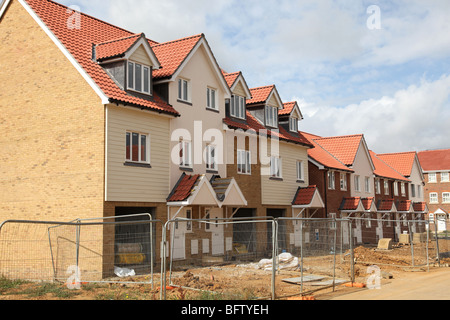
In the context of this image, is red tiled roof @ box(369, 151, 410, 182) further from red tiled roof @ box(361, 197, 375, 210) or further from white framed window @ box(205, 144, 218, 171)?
white framed window @ box(205, 144, 218, 171)

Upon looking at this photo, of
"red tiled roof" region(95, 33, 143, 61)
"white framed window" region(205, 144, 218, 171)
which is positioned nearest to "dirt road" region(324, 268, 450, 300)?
"white framed window" region(205, 144, 218, 171)

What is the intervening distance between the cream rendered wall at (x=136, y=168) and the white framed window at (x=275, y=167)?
9.12 meters

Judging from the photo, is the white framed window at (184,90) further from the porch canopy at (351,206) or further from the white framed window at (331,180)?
the porch canopy at (351,206)

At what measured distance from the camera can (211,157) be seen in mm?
24328

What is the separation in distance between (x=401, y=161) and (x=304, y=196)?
2714 cm

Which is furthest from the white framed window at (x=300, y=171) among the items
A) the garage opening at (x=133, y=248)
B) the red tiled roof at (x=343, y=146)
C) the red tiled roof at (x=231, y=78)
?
the garage opening at (x=133, y=248)

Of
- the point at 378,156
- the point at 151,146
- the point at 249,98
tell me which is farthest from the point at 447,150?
the point at 151,146

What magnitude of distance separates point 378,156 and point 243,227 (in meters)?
33.6

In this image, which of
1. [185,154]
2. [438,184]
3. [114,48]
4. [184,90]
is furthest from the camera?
[438,184]

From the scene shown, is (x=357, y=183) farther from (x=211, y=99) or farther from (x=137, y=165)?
(x=137, y=165)

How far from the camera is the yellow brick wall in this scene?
62.8ft

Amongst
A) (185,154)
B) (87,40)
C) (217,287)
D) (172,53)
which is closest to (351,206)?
(185,154)

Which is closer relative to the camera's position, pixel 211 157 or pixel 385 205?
pixel 211 157

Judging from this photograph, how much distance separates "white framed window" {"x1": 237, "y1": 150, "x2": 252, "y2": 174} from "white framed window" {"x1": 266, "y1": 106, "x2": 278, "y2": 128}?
3426mm
